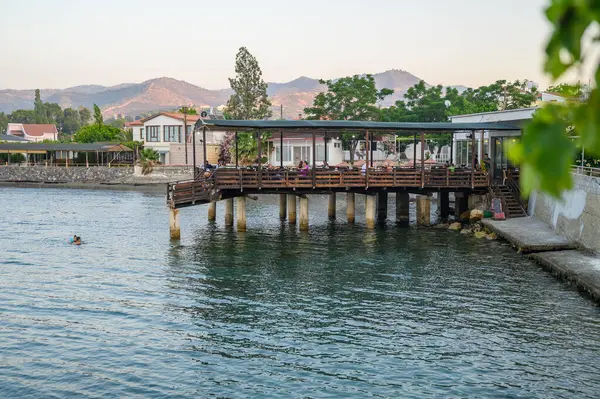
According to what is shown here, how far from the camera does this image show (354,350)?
1778 centimetres

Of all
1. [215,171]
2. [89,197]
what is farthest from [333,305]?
[89,197]

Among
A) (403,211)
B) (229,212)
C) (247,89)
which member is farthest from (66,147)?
(403,211)

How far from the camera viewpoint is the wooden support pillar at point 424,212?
142ft

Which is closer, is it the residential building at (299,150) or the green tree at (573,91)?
the green tree at (573,91)

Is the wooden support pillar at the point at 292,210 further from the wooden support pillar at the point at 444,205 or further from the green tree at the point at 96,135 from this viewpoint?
the green tree at the point at 96,135

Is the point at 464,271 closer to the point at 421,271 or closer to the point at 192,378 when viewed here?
the point at 421,271

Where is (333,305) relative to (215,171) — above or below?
below

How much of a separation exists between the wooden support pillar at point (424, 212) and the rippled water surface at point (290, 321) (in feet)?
20.3

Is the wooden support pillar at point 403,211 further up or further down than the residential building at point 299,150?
further down

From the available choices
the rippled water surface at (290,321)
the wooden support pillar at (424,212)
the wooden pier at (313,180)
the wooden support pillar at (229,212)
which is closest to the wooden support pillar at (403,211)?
the wooden support pillar at (424,212)

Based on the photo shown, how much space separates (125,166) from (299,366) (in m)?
84.3

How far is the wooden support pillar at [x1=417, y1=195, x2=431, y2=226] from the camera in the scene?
142 ft

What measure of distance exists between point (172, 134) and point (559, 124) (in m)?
95.4

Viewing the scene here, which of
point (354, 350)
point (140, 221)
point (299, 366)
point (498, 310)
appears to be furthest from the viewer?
point (140, 221)
